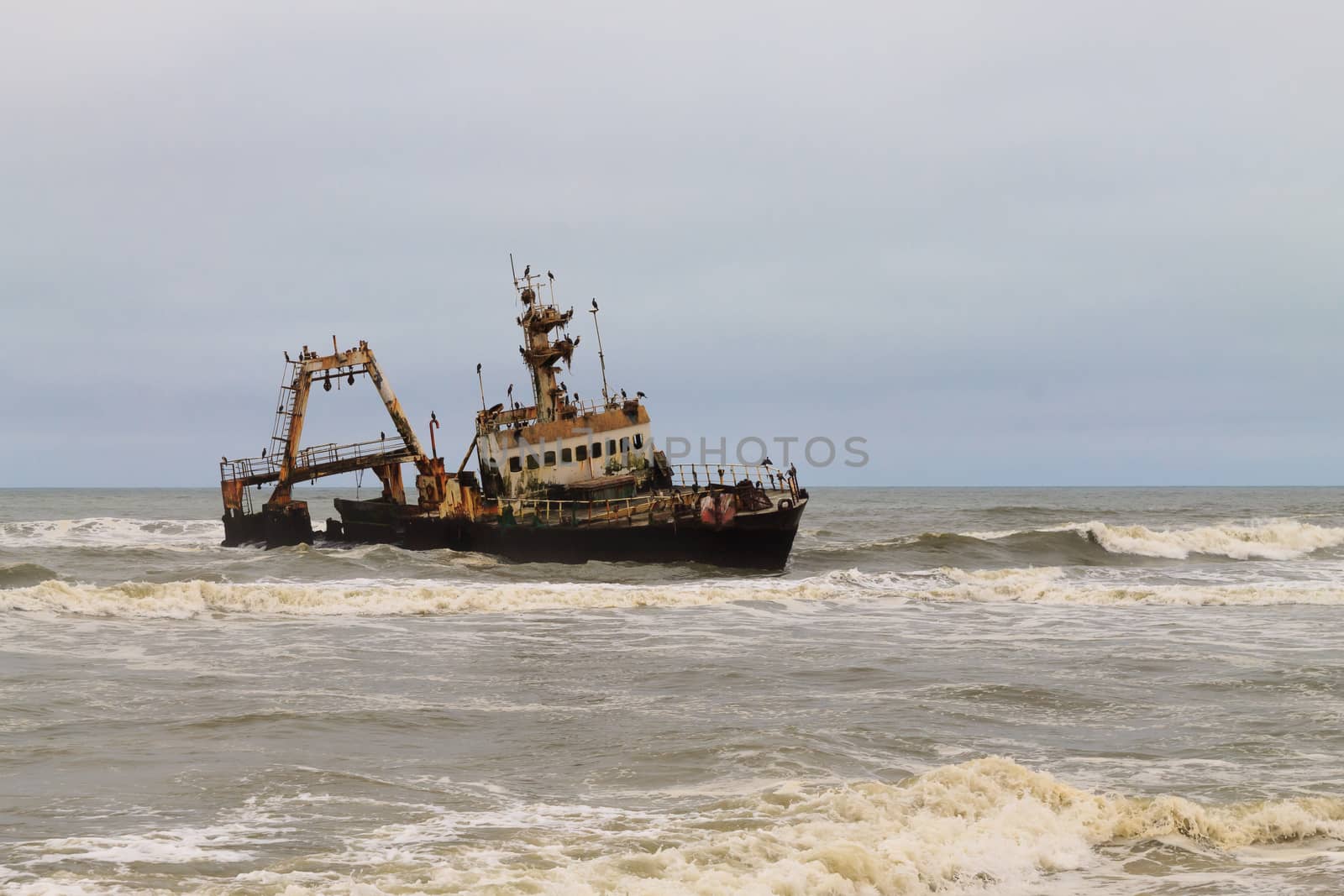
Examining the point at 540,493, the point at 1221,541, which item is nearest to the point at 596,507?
the point at 540,493

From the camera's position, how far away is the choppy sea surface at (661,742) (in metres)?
7.35

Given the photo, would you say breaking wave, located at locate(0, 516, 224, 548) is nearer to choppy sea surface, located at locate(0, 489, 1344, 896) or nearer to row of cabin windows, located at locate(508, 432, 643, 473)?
row of cabin windows, located at locate(508, 432, 643, 473)

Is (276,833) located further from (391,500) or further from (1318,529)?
(1318,529)

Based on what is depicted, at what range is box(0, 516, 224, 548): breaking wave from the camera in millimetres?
50812

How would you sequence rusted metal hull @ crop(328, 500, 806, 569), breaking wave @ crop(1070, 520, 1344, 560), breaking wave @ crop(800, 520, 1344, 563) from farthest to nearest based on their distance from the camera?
breaking wave @ crop(1070, 520, 1344, 560), breaking wave @ crop(800, 520, 1344, 563), rusted metal hull @ crop(328, 500, 806, 569)

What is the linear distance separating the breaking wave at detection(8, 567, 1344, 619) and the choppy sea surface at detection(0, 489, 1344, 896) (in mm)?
101

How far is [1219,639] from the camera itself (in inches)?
686

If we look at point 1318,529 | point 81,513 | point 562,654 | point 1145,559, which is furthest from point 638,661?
point 81,513

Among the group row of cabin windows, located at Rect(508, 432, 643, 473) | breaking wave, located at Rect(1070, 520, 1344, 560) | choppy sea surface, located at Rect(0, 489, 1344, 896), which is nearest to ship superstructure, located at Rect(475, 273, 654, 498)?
row of cabin windows, located at Rect(508, 432, 643, 473)

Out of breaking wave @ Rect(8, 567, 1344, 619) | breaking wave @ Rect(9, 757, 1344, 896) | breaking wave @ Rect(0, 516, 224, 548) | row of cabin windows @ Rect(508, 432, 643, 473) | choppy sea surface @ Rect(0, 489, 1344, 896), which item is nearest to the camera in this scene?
breaking wave @ Rect(9, 757, 1344, 896)

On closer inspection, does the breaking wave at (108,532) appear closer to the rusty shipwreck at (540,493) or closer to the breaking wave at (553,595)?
the rusty shipwreck at (540,493)

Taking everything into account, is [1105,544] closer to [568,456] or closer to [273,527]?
[568,456]

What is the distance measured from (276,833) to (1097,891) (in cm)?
504

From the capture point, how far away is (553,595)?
2297 cm
